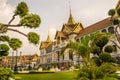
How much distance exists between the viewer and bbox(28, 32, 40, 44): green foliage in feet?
49.7

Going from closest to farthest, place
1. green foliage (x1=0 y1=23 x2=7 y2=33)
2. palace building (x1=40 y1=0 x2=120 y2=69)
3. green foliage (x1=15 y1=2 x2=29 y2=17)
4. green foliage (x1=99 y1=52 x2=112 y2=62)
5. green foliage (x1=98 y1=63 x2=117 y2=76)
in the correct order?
green foliage (x1=98 y1=63 x2=117 y2=76)
green foliage (x1=0 y1=23 x2=7 y2=33)
green foliage (x1=15 y1=2 x2=29 y2=17)
green foliage (x1=99 y1=52 x2=112 y2=62)
palace building (x1=40 y1=0 x2=120 y2=69)

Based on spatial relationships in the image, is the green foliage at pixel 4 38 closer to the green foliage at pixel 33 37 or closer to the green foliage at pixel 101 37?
the green foliage at pixel 33 37

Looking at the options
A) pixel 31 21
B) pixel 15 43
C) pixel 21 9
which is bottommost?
pixel 15 43

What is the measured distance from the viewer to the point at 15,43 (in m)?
15.4

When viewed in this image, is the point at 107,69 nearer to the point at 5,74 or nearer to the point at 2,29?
the point at 5,74

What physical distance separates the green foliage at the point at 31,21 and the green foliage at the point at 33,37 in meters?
0.76

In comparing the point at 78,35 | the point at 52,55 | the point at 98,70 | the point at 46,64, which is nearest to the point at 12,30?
the point at 98,70

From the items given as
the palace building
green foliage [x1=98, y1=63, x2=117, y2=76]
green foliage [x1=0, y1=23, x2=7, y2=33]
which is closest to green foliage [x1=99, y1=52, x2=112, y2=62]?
green foliage [x1=98, y1=63, x2=117, y2=76]

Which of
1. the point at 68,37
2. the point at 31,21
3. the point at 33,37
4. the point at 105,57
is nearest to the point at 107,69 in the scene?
the point at 33,37

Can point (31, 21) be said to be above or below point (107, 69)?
above

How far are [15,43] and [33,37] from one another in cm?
122

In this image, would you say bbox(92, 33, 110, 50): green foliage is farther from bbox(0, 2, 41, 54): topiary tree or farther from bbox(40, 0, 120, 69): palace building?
bbox(40, 0, 120, 69): palace building

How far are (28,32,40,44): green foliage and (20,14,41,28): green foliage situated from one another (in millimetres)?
762

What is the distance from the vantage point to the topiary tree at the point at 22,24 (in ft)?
49.9
